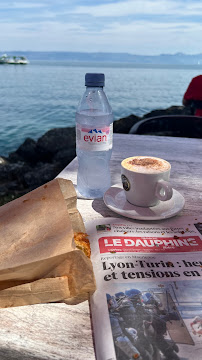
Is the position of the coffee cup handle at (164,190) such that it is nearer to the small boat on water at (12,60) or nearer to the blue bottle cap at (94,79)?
the blue bottle cap at (94,79)

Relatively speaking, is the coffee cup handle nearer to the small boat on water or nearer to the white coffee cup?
the white coffee cup

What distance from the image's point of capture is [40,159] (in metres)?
5.85

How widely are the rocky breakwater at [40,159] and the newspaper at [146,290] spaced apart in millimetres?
3550

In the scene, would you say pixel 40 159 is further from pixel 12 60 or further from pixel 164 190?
pixel 12 60

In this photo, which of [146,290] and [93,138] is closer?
[146,290]

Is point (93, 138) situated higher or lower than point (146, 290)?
higher

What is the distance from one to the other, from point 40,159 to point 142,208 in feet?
16.9

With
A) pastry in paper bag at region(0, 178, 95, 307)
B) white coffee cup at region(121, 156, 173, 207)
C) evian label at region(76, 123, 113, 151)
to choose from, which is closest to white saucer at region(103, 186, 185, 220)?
white coffee cup at region(121, 156, 173, 207)

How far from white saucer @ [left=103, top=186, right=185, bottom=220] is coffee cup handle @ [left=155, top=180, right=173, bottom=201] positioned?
0.14 feet

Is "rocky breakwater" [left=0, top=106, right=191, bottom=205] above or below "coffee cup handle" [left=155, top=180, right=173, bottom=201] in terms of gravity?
below

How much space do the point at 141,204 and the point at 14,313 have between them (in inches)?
19.7

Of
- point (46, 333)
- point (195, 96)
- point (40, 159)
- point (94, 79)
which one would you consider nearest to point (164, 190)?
point (94, 79)

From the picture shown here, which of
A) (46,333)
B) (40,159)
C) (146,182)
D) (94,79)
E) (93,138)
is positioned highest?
(94,79)

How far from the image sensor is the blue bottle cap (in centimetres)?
87
